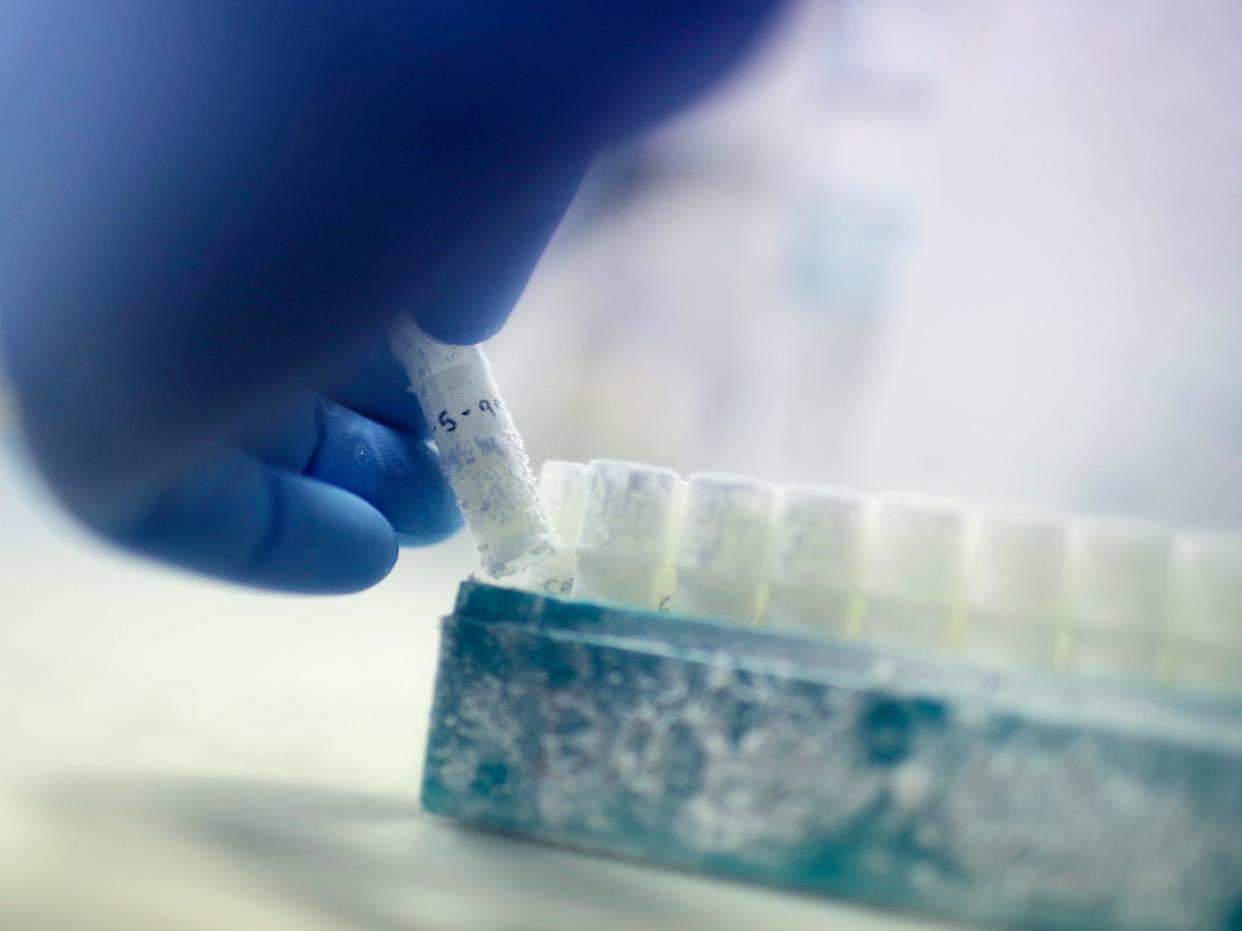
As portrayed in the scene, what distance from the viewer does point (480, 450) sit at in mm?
729

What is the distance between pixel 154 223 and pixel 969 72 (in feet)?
2.43

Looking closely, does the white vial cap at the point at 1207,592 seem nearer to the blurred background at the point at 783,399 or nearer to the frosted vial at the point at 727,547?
the blurred background at the point at 783,399

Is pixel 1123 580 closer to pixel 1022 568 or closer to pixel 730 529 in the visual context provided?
pixel 1022 568

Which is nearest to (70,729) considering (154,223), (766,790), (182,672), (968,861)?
(182,672)

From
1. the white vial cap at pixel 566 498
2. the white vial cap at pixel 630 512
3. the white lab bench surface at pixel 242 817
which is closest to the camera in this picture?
the white lab bench surface at pixel 242 817

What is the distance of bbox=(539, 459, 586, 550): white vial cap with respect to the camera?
0.74 m

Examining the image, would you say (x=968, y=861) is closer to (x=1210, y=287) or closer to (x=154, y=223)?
(x=1210, y=287)

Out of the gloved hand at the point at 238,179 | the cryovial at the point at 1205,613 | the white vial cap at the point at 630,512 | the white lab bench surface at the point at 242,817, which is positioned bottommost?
the white lab bench surface at the point at 242,817

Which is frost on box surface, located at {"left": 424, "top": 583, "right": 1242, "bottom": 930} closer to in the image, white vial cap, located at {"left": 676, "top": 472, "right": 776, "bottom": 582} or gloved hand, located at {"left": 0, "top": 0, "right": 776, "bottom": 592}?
white vial cap, located at {"left": 676, "top": 472, "right": 776, "bottom": 582}

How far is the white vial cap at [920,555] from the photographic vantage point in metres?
0.57

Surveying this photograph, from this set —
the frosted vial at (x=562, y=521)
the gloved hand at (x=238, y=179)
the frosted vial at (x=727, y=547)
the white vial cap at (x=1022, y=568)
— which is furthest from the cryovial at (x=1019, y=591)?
the gloved hand at (x=238, y=179)

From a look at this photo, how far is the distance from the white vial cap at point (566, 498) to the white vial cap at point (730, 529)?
0.15m

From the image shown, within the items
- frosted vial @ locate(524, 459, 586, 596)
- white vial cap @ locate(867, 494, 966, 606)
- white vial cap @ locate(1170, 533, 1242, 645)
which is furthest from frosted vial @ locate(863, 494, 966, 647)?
frosted vial @ locate(524, 459, 586, 596)

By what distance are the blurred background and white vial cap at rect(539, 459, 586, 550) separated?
22cm
